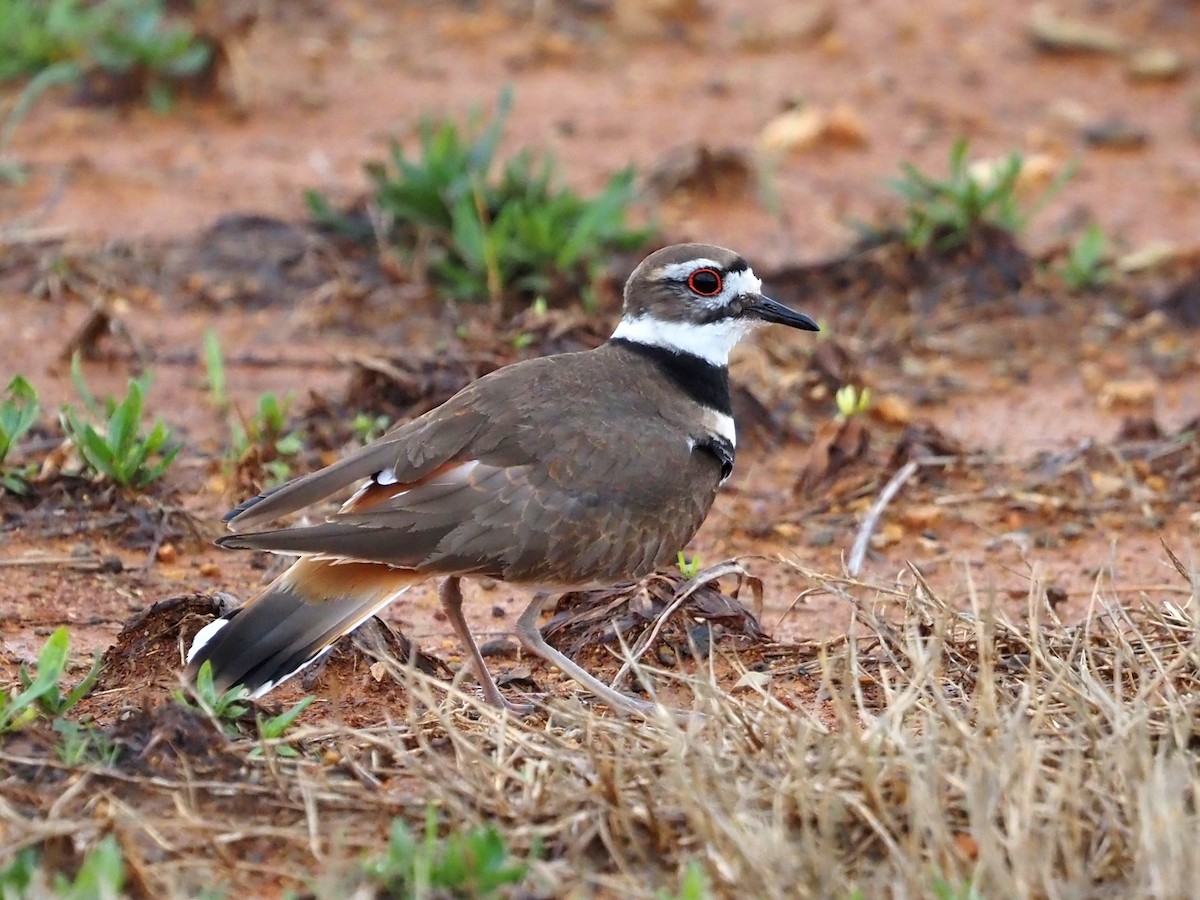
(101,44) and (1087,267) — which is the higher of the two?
(101,44)

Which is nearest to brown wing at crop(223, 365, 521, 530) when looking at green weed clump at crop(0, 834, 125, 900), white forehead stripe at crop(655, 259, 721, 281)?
white forehead stripe at crop(655, 259, 721, 281)

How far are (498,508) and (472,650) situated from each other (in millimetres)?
476

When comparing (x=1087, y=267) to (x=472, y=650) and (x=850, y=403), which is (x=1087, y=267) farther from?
(x=472, y=650)

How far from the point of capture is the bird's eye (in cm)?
563

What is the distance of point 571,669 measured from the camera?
4926 mm

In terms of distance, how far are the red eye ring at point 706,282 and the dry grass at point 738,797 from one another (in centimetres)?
166

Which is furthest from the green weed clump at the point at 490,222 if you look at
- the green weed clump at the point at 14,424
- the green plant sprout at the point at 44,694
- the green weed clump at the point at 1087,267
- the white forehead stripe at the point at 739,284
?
the green plant sprout at the point at 44,694

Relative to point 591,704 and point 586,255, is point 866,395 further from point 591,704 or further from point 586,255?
point 591,704

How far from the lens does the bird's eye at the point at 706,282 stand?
5.63 m

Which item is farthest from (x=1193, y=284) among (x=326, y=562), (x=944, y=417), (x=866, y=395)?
(x=326, y=562)

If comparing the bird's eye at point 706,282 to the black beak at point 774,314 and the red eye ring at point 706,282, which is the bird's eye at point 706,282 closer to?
the red eye ring at point 706,282

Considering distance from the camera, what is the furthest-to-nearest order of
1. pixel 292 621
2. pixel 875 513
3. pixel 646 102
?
pixel 646 102
pixel 875 513
pixel 292 621

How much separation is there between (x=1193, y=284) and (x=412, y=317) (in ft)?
11.6

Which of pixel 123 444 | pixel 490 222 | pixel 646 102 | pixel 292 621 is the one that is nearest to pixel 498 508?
pixel 292 621
